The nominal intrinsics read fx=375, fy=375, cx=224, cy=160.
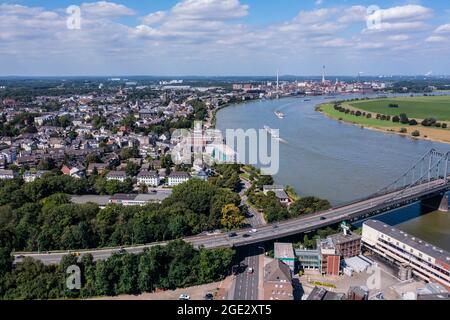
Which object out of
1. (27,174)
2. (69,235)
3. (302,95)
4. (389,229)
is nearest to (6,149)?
(27,174)

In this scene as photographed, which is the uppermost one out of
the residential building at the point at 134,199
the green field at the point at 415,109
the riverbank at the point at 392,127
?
the green field at the point at 415,109

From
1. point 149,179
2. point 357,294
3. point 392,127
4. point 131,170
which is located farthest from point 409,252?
point 392,127

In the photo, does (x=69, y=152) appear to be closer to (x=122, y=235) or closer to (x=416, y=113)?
(x=122, y=235)

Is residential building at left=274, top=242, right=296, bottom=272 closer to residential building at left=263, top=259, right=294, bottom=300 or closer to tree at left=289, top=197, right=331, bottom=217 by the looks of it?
residential building at left=263, top=259, right=294, bottom=300

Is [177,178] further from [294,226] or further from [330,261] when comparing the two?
[330,261]

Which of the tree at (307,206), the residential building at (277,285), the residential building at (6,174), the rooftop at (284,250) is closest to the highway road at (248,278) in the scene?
the residential building at (277,285)

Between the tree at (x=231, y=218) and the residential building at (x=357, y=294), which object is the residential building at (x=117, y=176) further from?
the residential building at (x=357, y=294)
